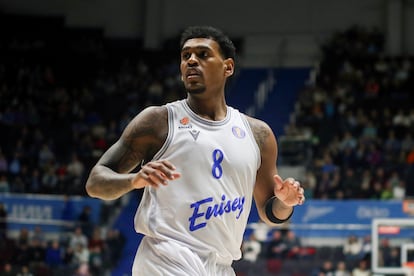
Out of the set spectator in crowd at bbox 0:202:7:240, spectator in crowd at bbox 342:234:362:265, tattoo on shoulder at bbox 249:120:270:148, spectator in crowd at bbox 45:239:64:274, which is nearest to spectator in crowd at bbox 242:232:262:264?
spectator in crowd at bbox 342:234:362:265

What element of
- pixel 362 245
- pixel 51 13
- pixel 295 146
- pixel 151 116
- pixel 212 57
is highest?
pixel 51 13

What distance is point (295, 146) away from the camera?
1995 cm

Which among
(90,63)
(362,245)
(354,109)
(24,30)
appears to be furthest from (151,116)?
(24,30)

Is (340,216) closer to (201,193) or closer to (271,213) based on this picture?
(271,213)

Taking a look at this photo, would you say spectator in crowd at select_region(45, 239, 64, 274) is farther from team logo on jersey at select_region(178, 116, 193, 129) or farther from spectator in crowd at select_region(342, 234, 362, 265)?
team logo on jersey at select_region(178, 116, 193, 129)

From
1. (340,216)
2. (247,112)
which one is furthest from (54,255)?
(247,112)

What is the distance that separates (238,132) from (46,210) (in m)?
11.1

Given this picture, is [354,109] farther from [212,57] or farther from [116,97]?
[212,57]

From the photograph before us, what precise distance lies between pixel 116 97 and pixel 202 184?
20.3 meters

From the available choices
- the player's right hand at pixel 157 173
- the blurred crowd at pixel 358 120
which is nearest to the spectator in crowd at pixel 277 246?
the blurred crowd at pixel 358 120

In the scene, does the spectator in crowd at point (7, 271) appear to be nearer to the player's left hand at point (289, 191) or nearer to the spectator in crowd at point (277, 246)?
the spectator in crowd at point (277, 246)

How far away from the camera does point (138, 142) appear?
15.7 ft

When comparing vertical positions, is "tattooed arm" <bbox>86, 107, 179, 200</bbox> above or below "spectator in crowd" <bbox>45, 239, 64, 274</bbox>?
above

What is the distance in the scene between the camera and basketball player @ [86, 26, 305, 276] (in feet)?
15.1
